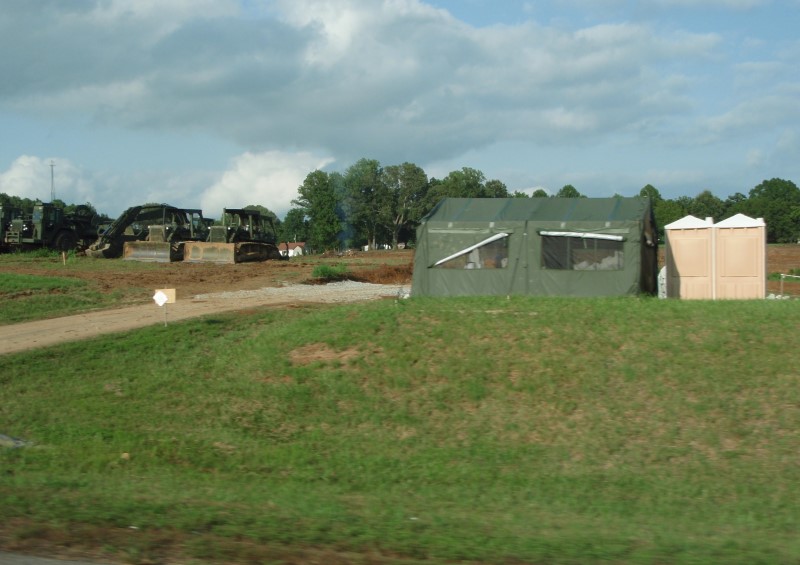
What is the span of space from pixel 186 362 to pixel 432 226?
23.2ft

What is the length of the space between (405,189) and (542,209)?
51597 mm

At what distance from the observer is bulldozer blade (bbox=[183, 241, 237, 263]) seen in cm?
3484

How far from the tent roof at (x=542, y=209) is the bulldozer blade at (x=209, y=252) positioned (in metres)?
17.1

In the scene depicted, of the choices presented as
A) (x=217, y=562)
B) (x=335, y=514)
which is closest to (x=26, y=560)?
(x=217, y=562)

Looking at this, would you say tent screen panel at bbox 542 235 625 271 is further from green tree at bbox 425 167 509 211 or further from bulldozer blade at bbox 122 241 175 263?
green tree at bbox 425 167 509 211

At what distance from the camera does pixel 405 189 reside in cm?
7006

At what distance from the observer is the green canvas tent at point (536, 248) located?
58.4 ft

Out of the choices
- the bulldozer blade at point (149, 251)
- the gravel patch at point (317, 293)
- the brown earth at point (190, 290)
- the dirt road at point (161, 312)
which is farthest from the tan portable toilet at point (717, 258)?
the bulldozer blade at point (149, 251)

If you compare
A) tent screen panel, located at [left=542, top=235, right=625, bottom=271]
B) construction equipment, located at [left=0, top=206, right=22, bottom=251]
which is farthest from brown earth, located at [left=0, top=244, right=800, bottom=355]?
construction equipment, located at [left=0, top=206, right=22, bottom=251]

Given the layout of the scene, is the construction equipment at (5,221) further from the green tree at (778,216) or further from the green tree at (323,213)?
the green tree at (778,216)

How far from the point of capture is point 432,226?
1905cm

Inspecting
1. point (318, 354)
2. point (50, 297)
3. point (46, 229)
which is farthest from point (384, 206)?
point (318, 354)

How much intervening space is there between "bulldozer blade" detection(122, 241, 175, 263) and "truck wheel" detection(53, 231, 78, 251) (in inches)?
227

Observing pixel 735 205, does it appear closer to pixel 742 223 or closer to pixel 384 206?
pixel 384 206
